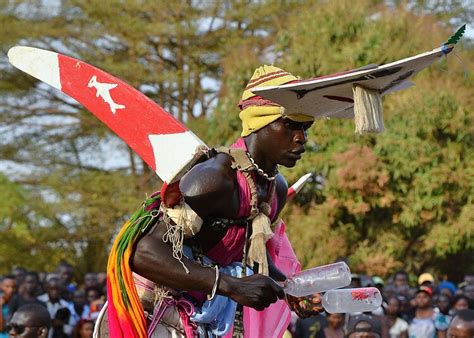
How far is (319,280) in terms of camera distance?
4281 millimetres

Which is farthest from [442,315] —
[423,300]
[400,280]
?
[400,280]

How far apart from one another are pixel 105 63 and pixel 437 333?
12909mm

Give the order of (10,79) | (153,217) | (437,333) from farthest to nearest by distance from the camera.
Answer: (10,79), (437,333), (153,217)

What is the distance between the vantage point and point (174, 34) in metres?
22.7

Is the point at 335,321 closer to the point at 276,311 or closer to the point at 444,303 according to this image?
the point at 444,303

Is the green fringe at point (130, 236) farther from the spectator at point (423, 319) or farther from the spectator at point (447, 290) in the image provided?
the spectator at point (447, 290)

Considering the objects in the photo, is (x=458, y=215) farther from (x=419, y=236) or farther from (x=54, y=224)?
(x=54, y=224)

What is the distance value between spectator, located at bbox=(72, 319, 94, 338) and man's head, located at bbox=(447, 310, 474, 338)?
11.8 ft

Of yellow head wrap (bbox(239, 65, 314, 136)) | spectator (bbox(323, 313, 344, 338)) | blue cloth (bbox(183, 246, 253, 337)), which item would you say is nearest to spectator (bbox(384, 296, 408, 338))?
spectator (bbox(323, 313, 344, 338))

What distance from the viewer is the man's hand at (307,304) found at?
4.48 metres

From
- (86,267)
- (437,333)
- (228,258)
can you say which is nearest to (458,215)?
(437,333)

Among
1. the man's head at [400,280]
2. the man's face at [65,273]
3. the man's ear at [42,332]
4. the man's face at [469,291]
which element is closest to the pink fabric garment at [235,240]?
the man's ear at [42,332]

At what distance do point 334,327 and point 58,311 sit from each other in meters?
3.10

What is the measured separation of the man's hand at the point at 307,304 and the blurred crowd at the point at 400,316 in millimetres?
3343
